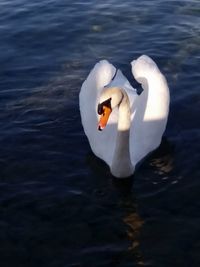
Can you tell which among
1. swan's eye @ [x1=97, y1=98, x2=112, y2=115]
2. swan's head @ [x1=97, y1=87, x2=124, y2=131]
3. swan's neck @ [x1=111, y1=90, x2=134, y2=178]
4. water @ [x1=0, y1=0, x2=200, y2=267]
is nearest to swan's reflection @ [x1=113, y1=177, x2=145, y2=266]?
water @ [x1=0, y1=0, x2=200, y2=267]

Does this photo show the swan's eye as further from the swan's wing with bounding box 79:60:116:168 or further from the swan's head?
the swan's wing with bounding box 79:60:116:168

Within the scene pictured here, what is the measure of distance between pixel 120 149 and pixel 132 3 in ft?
34.6

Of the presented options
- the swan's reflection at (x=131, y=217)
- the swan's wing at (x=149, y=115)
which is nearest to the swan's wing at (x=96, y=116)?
the swan's wing at (x=149, y=115)

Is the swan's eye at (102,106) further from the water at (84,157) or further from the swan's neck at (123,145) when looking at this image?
the water at (84,157)

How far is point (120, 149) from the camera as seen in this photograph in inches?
458

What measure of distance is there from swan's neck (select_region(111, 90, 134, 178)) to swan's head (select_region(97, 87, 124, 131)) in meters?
0.14

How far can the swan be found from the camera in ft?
37.5

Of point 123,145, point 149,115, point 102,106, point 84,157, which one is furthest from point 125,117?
point 84,157

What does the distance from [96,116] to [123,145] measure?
154 cm

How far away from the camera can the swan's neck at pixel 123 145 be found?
1128cm

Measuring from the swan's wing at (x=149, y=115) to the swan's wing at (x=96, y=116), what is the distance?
478 millimetres

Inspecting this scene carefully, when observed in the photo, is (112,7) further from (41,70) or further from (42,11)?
(41,70)

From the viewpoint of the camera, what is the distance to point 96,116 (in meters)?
12.9

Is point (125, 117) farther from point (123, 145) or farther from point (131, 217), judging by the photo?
point (131, 217)
